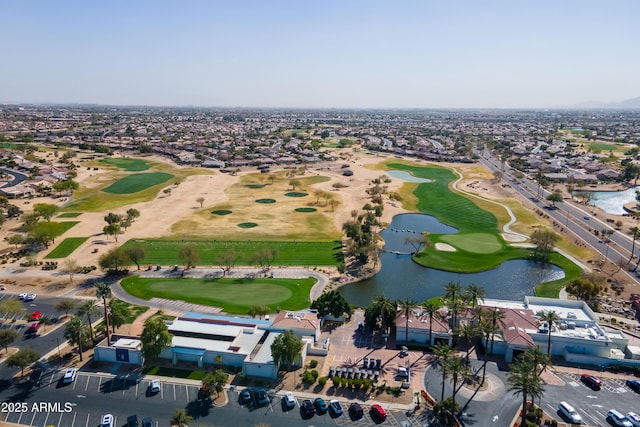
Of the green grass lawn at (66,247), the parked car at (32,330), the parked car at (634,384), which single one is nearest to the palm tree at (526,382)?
the parked car at (634,384)

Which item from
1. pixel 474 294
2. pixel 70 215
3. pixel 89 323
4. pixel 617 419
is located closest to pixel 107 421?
pixel 89 323

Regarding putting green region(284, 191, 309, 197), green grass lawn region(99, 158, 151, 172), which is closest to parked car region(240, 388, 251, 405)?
putting green region(284, 191, 309, 197)

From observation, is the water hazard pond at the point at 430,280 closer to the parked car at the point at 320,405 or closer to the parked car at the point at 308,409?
the parked car at the point at 320,405

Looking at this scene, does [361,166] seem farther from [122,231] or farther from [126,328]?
[126,328]

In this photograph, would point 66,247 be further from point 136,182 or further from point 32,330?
point 136,182

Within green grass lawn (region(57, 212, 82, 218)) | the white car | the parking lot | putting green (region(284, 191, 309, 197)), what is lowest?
the parking lot

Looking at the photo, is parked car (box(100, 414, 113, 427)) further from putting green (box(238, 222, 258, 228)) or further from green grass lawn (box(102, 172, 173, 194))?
green grass lawn (box(102, 172, 173, 194))
